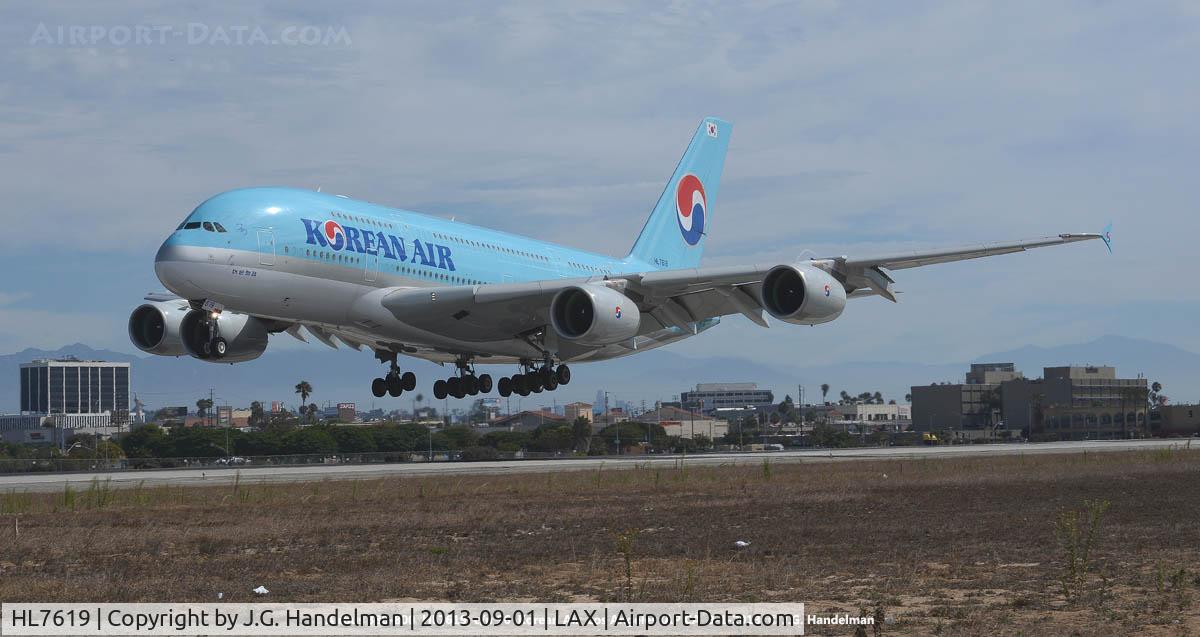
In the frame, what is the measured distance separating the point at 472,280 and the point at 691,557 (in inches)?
932

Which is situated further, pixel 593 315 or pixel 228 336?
pixel 228 336

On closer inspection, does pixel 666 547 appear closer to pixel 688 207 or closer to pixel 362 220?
pixel 362 220

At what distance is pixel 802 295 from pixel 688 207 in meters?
21.8

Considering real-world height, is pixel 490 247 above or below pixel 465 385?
above

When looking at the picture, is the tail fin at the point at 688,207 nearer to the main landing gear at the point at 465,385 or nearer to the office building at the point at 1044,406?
the main landing gear at the point at 465,385

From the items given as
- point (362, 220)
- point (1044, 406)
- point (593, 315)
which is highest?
point (362, 220)

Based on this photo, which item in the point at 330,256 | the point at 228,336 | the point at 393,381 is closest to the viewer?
the point at 330,256

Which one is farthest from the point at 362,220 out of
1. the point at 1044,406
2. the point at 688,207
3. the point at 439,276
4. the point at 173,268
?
the point at 1044,406

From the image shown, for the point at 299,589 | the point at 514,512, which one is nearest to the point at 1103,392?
the point at 514,512

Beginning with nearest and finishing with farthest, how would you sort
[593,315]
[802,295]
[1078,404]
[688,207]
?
[802,295], [593,315], [688,207], [1078,404]

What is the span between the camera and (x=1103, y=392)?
186125mm

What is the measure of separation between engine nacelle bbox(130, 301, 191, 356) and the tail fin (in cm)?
2038

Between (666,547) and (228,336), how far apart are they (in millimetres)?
23901

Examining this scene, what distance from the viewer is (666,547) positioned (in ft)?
67.1
